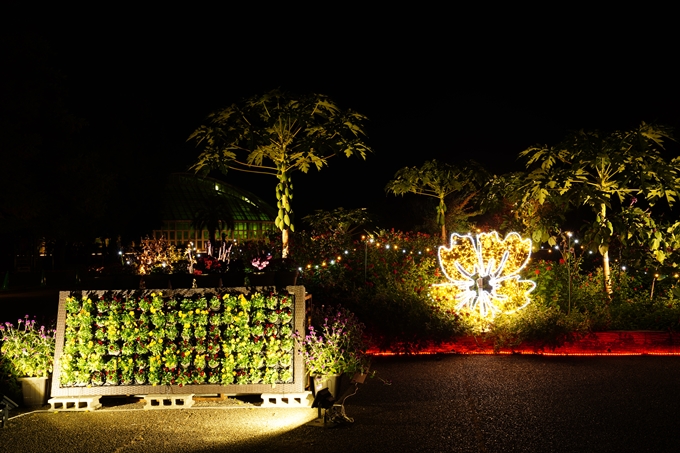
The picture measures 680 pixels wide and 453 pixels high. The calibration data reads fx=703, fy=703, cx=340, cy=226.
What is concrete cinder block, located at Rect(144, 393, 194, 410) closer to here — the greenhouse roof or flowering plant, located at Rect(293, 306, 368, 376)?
flowering plant, located at Rect(293, 306, 368, 376)

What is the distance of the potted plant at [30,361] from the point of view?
731 centimetres

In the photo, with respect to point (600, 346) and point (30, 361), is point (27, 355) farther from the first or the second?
point (600, 346)

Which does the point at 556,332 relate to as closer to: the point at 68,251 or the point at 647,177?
the point at 647,177

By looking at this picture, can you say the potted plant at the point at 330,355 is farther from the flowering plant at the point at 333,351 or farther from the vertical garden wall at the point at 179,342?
the vertical garden wall at the point at 179,342

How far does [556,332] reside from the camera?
32.8 ft

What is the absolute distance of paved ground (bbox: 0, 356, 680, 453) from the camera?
580 cm

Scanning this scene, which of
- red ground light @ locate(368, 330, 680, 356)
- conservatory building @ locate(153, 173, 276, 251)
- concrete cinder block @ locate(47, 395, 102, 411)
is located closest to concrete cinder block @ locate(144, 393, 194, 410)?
concrete cinder block @ locate(47, 395, 102, 411)

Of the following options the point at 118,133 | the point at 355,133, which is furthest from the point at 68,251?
the point at 355,133

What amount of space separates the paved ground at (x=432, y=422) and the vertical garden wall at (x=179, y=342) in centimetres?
28

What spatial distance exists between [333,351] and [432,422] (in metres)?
1.38

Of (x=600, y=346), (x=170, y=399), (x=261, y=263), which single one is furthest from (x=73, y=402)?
(x=600, y=346)

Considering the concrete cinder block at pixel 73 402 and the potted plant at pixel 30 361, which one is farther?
the potted plant at pixel 30 361

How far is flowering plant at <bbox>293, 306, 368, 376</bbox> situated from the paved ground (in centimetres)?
37

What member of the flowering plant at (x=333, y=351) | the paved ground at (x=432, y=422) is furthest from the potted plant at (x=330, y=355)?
the paved ground at (x=432, y=422)
